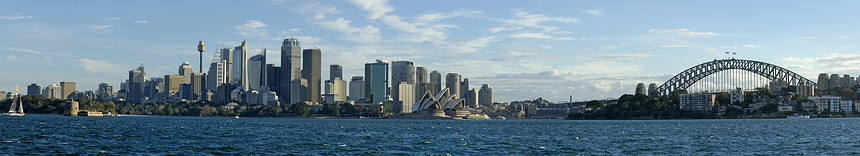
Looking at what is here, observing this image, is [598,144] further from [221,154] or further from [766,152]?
[221,154]

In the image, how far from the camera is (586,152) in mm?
55281

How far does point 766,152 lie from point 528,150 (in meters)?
15.7

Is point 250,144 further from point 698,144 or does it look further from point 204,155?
point 698,144

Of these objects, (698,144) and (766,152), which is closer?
(766,152)

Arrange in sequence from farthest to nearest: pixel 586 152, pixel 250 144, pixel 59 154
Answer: pixel 250 144
pixel 586 152
pixel 59 154

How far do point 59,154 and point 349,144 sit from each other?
846 inches

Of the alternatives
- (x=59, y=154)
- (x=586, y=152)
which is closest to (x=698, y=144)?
(x=586, y=152)

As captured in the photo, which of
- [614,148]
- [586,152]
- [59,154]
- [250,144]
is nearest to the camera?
[59,154]

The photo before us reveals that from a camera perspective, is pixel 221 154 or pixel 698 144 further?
pixel 698 144

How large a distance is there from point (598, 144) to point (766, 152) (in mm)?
13094

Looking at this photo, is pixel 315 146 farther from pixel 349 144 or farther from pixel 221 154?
pixel 221 154

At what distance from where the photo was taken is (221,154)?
5153 cm

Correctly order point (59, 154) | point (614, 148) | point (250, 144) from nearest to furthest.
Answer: point (59, 154)
point (614, 148)
point (250, 144)

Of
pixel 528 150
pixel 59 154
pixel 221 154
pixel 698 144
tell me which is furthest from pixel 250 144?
pixel 698 144
